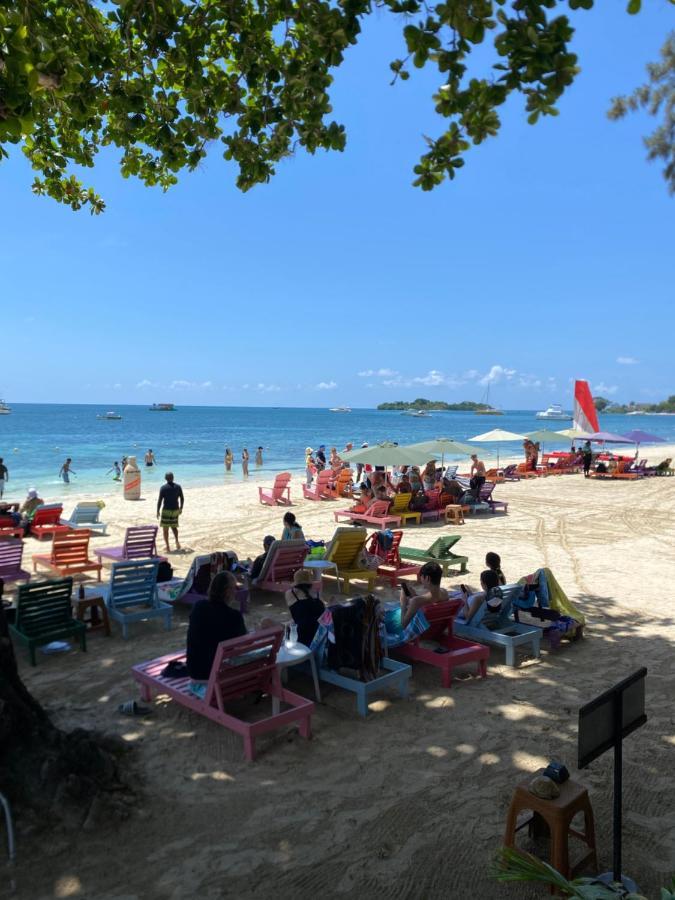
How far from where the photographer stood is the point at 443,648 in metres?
6.14

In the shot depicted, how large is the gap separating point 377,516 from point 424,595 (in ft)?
29.4

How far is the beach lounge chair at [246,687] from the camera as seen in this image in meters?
4.55

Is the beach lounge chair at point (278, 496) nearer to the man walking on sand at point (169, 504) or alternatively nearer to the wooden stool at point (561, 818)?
the man walking on sand at point (169, 504)

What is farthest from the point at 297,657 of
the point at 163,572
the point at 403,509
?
the point at 403,509

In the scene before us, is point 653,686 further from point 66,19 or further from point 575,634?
point 66,19

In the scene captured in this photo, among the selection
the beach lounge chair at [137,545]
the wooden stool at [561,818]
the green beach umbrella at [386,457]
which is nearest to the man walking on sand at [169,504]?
the beach lounge chair at [137,545]

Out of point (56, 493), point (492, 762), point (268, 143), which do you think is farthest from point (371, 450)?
point (56, 493)

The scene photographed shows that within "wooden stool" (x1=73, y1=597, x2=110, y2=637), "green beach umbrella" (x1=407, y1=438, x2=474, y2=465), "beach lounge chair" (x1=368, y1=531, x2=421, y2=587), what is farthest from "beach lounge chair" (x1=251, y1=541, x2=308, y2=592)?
"green beach umbrella" (x1=407, y1=438, x2=474, y2=465)

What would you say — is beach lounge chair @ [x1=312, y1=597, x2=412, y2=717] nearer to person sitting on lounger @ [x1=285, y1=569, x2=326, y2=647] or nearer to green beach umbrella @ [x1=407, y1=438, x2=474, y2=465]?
person sitting on lounger @ [x1=285, y1=569, x2=326, y2=647]

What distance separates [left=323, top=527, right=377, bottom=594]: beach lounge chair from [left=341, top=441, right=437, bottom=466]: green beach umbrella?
18.6ft

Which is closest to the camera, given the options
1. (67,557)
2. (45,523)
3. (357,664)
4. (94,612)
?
(357,664)

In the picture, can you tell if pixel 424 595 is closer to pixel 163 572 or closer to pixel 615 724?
pixel 615 724

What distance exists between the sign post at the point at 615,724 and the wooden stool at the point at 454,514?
12.5m

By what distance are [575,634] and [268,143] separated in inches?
237
